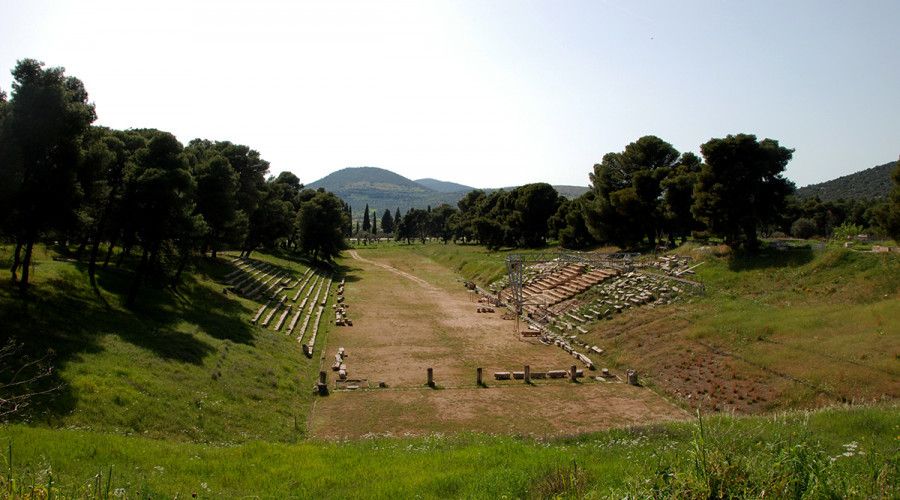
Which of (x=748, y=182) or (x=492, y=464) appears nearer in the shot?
(x=492, y=464)

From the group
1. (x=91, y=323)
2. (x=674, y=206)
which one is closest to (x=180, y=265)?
(x=91, y=323)

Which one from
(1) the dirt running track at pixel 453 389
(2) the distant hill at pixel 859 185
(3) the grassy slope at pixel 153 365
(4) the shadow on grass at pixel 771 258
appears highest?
(2) the distant hill at pixel 859 185

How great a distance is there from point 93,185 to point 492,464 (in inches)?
997

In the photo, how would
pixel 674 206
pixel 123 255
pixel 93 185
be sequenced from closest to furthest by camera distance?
1. pixel 93 185
2. pixel 123 255
3. pixel 674 206

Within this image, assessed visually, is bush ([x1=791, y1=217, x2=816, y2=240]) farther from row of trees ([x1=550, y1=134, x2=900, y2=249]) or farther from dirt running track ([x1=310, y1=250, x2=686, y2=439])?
dirt running track ([x1=310, y1=250, x2=686, y2=439])

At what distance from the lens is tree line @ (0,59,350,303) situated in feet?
76.2

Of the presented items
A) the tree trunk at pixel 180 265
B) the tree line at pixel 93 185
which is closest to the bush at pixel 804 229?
the tree line at pixel 93 185

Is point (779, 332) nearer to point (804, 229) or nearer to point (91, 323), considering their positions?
point (91, 323)

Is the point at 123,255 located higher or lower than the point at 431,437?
higher

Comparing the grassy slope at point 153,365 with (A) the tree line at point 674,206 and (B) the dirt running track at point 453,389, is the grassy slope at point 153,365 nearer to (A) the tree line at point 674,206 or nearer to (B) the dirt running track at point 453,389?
(B) the dirt running track at point 453,389

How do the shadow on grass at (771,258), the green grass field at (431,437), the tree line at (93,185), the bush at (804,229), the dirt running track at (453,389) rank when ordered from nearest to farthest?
the green grass field at (431,437), the dirt running track at (453,389), the tree line at (93,185), the shadow on grass at (771,258), the bush at (804,229)

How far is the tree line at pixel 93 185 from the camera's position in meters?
23.2

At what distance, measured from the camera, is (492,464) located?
11688mm

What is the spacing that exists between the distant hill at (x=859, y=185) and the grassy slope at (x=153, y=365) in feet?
470
